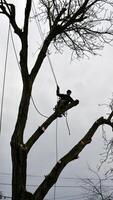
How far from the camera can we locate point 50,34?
453 inches

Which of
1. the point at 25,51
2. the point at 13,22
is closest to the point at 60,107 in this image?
the point at 25,51

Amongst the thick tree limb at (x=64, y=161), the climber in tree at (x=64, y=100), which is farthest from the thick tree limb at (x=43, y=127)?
the thick tree limb at (x=64, y=161)

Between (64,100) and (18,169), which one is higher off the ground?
(64,100)

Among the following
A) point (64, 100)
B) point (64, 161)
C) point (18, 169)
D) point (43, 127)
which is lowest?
point (18, 169)

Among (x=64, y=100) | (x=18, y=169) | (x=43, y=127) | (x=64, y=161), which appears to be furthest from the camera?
(x=64, y=100)

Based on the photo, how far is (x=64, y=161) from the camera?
33.4 feet

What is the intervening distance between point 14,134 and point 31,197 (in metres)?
1.33

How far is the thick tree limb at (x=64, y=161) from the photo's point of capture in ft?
32.3

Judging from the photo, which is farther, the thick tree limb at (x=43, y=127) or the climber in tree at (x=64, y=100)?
the climber in tree at (x=64, y=100)

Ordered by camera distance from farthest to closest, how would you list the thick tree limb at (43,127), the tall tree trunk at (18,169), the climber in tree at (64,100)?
1. the climber in tree at (64,100)
2. the thick tree limb at (43,127)
3. the tall tree trunk at (18,169)

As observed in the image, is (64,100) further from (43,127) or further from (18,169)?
(18,169)

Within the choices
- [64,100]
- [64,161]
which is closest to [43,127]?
[64,161]

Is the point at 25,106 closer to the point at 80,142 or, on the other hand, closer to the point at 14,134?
the point at 14,134

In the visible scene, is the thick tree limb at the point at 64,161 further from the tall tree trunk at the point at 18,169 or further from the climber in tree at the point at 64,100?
the climber in tree at the point at 64,100
